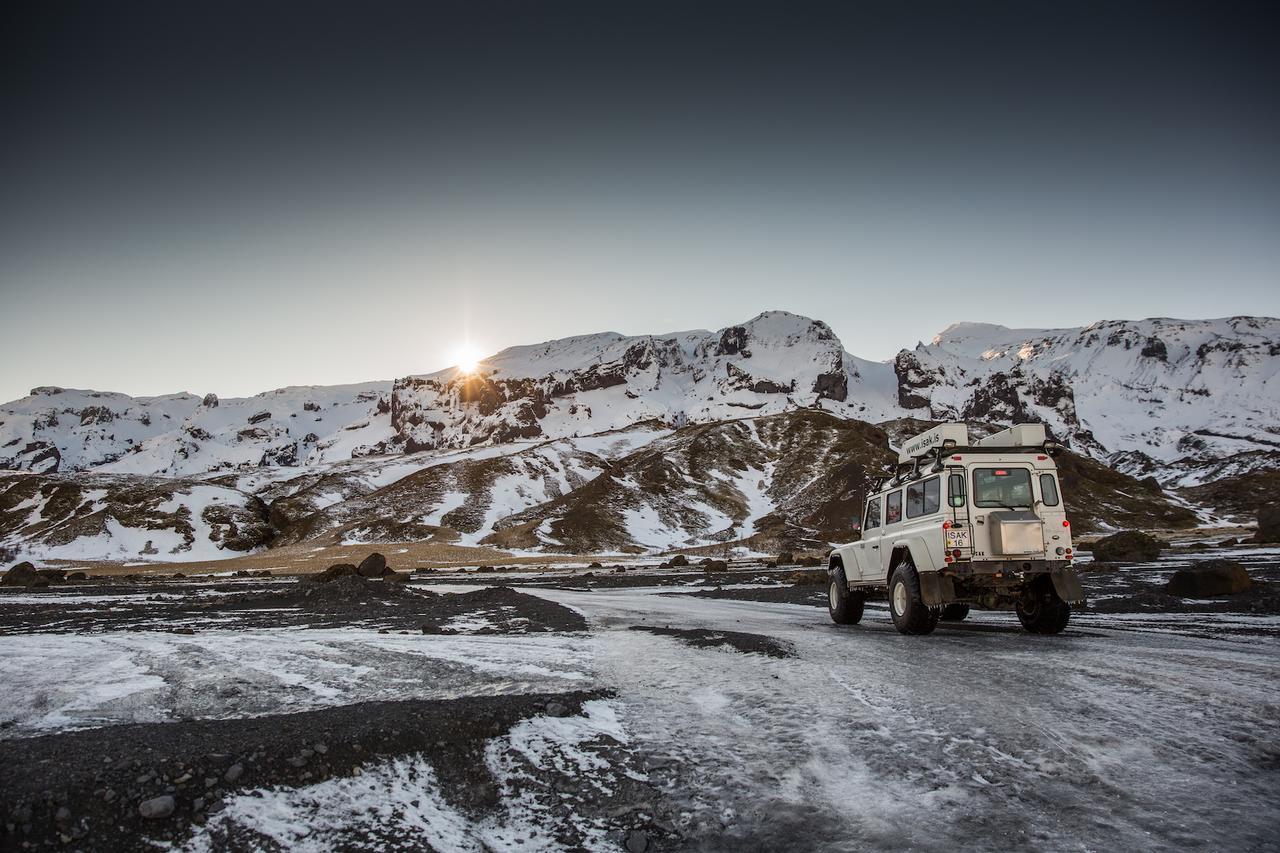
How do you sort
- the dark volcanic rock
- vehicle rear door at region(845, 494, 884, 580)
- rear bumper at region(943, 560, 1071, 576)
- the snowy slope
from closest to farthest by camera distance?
1. the dark volcanic rock
2. rear bumper at region(943, 560, 1071, 576)
3. vehicle rear door at region(845, 494, 884, 580)
4. the snowy slope

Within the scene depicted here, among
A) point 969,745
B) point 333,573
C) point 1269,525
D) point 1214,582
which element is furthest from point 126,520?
point 1269,525

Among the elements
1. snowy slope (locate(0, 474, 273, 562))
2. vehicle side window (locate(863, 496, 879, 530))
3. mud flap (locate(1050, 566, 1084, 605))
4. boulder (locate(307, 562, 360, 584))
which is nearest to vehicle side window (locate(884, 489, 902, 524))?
vehicle side window (locate(863, 496, 879, 530))

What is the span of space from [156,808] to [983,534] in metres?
11.9

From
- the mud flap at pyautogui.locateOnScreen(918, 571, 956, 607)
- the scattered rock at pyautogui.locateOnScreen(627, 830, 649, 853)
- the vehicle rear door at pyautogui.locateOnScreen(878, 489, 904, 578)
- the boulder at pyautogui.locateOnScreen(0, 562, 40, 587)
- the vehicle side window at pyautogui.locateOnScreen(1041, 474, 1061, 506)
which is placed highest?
the vehicle side window at pyautogui.locateOnScreen(1041, 474, 1061, 506)

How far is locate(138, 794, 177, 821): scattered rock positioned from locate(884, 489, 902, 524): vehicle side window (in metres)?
13.0

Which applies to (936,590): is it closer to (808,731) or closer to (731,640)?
(731,640)

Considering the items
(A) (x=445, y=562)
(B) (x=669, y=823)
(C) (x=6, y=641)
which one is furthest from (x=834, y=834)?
(A) (x=445, y=562)

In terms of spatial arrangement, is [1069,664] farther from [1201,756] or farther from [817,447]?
[817,447]

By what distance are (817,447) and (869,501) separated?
385 ft

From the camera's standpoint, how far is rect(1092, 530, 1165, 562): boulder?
42562mm

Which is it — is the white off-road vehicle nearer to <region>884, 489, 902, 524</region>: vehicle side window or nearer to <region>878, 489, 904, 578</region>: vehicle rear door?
<region>878, 489, 904, 578</region>: vehicle rear door

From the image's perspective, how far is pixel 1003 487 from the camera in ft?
41.2

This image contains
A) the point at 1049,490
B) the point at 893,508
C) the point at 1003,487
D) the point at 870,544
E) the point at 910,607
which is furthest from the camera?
the point at 870,544

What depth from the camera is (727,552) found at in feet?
262
